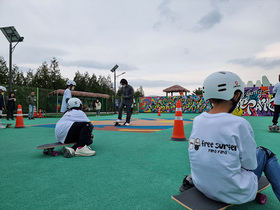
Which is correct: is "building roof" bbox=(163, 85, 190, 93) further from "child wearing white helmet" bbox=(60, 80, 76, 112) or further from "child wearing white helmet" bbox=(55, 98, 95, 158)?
"child wearing white helmet" bbox=(55, 98, 95, 158)

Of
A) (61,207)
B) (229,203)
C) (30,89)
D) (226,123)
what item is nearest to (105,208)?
(61,207)

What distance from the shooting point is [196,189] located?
1757 millimetres

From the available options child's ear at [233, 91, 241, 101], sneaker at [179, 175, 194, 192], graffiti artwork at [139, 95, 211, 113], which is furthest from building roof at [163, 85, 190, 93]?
child's ear at [233, 91, 241, 101]

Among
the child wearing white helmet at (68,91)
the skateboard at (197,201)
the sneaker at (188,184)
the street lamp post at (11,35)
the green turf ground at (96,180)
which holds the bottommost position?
the green turf ground at (96,180)

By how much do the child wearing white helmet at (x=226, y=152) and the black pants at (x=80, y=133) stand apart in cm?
261

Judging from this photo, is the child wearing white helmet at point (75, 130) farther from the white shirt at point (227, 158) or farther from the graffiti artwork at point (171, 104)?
the graffiti artwork at point (171, 104)

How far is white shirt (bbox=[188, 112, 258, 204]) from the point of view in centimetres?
143

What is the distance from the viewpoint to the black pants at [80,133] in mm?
3809

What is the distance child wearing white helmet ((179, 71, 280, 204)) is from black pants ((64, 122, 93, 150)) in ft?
8.56

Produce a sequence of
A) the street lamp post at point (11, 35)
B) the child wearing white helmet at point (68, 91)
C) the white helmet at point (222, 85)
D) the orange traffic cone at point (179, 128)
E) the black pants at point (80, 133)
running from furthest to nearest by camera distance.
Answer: the street lamp post at point (11, 35), the child wearing white helmet at point (68, 91), the orange traffic cone at point (179, 128), the black pants at point (80, 133), the white helmet at point (222, 85)

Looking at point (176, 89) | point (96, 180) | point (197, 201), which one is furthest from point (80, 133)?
point (176, 89)

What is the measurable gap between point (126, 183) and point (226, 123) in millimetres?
1457

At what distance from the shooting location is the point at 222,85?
1.62 m

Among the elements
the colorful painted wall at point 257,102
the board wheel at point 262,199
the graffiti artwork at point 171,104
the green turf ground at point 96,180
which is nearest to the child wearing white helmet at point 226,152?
the board wheel at point 262,199
